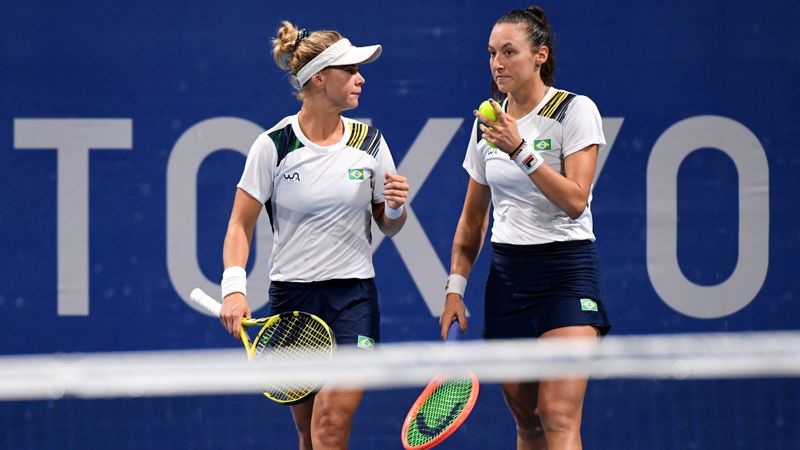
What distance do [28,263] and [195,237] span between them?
67cm

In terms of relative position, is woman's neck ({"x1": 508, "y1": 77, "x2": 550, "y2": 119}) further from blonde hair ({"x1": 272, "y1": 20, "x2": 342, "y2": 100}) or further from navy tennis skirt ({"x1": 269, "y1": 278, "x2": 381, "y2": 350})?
navy tennis skirt ({"x1": 269, "y1": 278, "x2": 381, "y2": 350})

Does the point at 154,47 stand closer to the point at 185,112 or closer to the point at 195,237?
the point at 185,112

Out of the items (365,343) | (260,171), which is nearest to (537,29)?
(260,171)

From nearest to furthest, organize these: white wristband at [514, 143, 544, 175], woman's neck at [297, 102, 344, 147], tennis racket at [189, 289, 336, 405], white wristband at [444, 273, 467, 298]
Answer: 1. white wristband at [514, 143, 544, 175]
2. tennis racket at [189, 289, 336, 405]
3. woman's neck at [297, 102, 344, 147]
4. white wristband at [444, 273, 467, 298]


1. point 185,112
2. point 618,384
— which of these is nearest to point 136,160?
point 185,112

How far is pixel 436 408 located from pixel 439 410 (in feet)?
0.05

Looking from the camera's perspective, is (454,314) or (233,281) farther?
(454,314)

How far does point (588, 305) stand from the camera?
376cm

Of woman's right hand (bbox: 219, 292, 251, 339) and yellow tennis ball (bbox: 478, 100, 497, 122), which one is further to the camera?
woman's right hand (bbox: 219, 292, 251, 339)

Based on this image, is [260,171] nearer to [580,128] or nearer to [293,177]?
[293,177]

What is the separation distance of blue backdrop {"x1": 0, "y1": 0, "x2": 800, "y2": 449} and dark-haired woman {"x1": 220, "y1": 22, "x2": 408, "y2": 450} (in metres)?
1.06

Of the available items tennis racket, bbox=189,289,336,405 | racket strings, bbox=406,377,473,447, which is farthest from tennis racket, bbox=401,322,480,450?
tennis racket, bbox=189,289,336,405

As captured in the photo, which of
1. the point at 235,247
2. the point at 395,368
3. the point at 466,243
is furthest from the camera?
the point at 466,243

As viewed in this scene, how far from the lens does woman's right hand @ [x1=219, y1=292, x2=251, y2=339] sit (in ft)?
12.2
